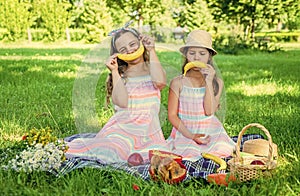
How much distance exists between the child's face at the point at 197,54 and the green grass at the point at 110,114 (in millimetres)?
129

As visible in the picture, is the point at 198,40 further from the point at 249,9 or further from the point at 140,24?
the point at 249,9

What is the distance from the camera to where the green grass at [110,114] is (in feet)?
9.74

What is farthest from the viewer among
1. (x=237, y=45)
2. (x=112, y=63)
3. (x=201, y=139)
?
(x=237, y=45)

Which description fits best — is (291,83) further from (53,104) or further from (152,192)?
(152,192)

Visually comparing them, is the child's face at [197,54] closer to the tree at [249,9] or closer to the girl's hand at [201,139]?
the girl's hand at [201,139]

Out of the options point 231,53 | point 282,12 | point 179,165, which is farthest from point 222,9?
point 179,165

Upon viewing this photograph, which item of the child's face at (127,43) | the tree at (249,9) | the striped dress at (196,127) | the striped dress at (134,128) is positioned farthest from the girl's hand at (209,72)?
the tree at (249,9)

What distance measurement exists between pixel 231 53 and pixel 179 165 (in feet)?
43.7

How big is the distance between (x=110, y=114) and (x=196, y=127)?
1216mm

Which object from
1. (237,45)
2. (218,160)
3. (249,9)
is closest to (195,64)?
(218,160)

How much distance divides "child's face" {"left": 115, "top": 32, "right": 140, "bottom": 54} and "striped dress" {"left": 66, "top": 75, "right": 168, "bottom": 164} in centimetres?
26

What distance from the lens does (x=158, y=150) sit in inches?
141

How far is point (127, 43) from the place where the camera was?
12.1ft

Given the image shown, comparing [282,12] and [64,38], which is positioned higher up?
[282,12]
